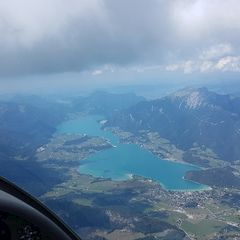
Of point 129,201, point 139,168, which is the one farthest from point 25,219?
point 139,168

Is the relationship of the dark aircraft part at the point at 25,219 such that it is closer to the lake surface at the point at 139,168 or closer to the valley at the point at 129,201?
the valley at the point at 129,201

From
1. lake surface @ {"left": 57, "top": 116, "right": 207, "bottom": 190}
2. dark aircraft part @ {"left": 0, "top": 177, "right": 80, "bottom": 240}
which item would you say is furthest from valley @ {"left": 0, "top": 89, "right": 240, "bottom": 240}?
dark aircraft part @ {"left": 0, "top": 177, "right": 80, "bottom": 240}

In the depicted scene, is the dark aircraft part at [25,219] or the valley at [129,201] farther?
the valley at [129,201]

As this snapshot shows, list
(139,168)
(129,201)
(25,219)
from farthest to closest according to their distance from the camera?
1. (139,168)
2. (129,201)
3. (25,219)

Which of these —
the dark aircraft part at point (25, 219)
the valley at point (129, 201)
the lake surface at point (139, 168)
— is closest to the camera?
the dark aircraft part at point (25, 219)

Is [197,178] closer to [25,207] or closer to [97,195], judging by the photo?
[97,195]

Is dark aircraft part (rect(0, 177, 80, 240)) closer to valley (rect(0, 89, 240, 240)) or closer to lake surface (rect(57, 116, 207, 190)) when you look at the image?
valley (rect(0, 89, 240, 240))

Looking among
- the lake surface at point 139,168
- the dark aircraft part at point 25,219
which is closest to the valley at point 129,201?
the lake surface at point 139,168

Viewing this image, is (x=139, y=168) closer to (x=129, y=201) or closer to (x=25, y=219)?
(x=129, y=201)
